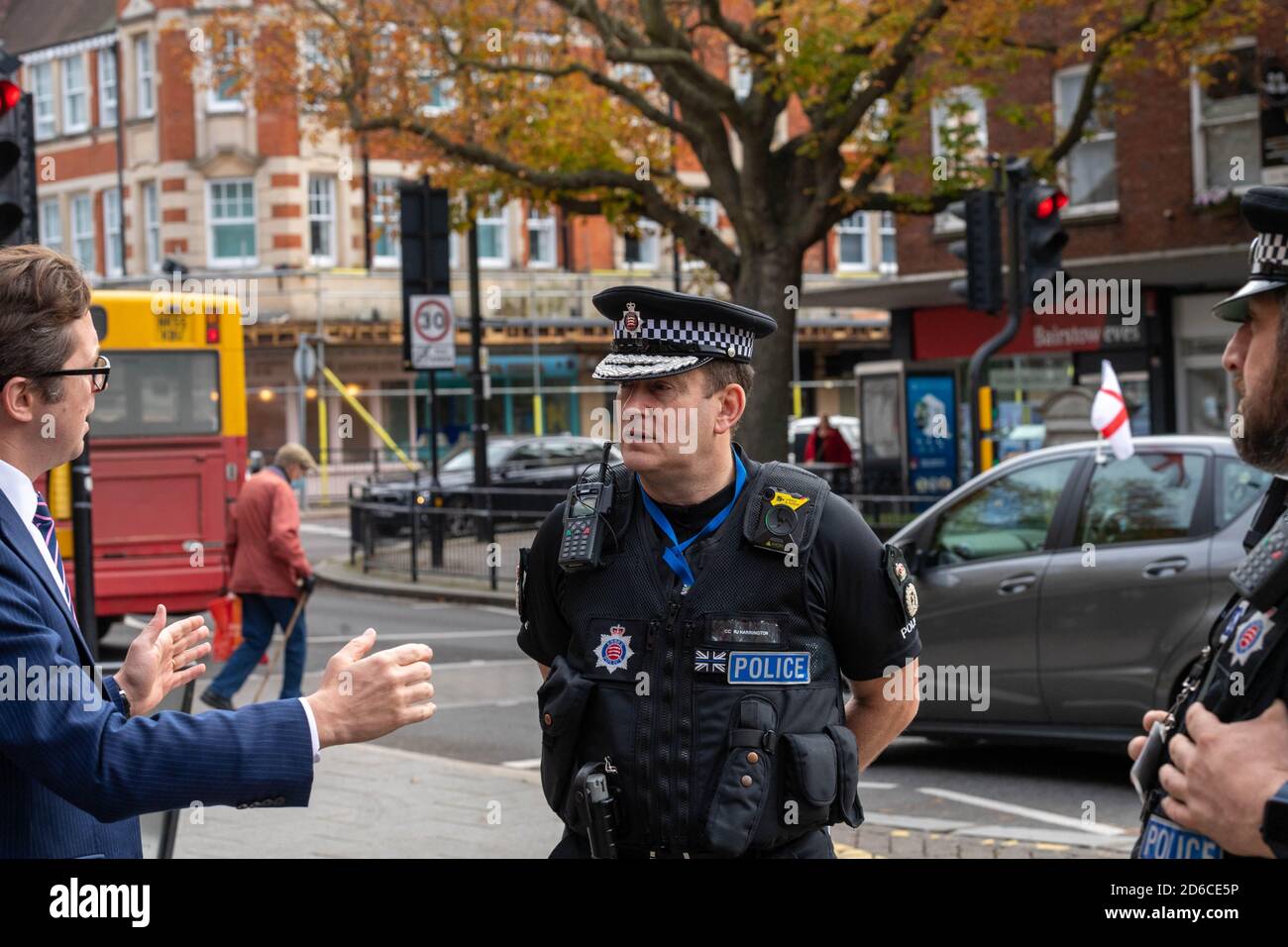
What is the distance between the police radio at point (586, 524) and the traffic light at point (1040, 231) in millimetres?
9944

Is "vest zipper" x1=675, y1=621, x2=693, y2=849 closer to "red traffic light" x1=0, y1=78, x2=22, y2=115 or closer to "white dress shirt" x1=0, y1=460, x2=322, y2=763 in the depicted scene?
"white dress shirt" x1=0, y1=460, x2=322, y2=763

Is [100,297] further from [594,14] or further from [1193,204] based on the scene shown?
[1193,204]

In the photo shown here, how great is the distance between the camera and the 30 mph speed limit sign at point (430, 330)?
2073 centimetres

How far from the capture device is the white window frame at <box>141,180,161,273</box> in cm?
4434

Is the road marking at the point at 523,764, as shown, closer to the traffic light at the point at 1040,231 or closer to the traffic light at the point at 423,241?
the traffic light at the point at 1040,231

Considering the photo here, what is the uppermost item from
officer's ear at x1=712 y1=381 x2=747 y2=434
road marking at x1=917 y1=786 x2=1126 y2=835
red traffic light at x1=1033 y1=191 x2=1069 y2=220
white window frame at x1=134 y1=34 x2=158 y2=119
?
white window frame at x1=134 y1=34 x2=158 y2=119

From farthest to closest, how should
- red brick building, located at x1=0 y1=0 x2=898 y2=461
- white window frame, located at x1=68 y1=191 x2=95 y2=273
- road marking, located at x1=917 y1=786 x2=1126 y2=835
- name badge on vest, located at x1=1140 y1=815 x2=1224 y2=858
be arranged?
white window frame, located at x1=68 y1=191 x2=95 y2=273 → red brick building, located at x1=0 y1=0 x2=898 y2=461 → road marking, located at x1=917 y1=786 x2=1126 y2=835 → name badge on vest, located at x1=1140 y1=815 x2=1224 y2=858

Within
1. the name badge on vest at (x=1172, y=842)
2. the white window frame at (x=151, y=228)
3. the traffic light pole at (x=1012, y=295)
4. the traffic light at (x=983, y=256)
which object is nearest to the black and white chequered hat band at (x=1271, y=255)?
the name badge on vest at (x=1172, y=842)

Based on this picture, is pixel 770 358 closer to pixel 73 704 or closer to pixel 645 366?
pixel 645 366

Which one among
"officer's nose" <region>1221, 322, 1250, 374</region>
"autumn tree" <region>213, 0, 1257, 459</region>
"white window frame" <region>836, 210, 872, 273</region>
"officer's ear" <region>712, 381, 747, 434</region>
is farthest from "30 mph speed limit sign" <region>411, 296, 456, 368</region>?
"white window frame" <region>836, 210, 872, 273</region>

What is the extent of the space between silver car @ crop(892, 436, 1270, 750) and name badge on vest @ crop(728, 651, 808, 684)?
5195mm

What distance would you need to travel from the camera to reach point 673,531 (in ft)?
11.4

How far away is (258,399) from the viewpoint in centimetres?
4181

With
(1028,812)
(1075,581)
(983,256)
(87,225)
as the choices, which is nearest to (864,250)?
(87,225)
